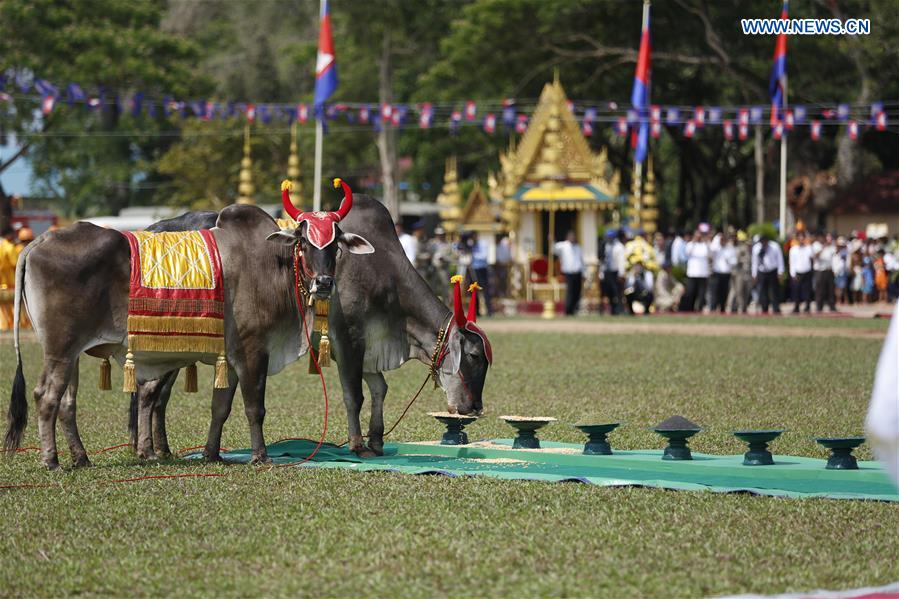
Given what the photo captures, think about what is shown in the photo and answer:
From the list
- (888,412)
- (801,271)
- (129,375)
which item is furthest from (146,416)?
(801,271)

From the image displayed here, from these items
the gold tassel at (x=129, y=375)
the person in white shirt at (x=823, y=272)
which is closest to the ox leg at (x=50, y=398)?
the gold tassel at (x=129, y=375)

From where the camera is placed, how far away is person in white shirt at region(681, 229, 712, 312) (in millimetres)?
32656

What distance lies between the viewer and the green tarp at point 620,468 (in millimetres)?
9148

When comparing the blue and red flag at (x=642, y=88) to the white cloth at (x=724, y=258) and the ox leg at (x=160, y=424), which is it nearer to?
the white cloth at (x=724, y=258)

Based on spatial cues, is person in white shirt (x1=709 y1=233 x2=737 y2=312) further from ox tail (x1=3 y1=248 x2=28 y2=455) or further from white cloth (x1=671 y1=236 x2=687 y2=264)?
ox tail (x1=3 y1=248 x2=28 y2=455)

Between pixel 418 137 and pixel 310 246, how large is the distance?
4516 cm

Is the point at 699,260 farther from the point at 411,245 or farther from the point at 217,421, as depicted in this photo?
the point at 217,421

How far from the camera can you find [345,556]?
7234mm

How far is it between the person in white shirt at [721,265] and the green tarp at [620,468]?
22099mm

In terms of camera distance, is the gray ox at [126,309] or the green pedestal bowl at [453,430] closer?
the gray ox at [126,309]

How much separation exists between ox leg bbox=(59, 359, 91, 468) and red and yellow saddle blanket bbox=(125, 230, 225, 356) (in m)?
0.60

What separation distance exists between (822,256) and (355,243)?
24779 mm

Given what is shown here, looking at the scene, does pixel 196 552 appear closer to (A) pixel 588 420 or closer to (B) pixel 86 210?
(A) pixel 588 420

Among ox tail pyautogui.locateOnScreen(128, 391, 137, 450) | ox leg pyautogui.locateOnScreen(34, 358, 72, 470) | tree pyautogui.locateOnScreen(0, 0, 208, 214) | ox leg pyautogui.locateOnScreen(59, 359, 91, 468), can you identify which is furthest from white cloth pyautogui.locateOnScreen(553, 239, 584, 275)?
ox leg pyautogui.locateOnScreen(34, 358, 72, 470)
